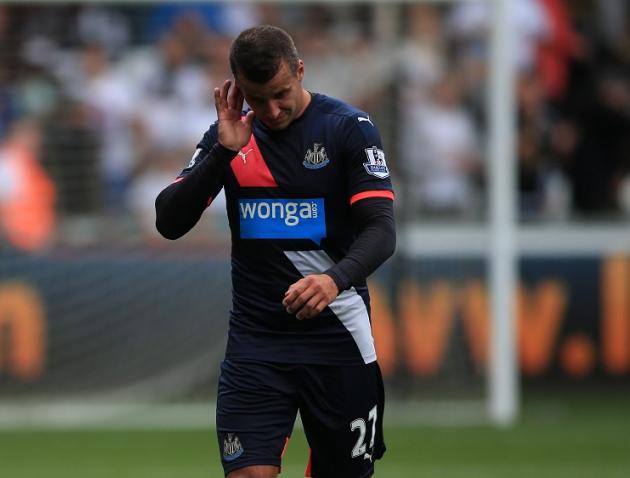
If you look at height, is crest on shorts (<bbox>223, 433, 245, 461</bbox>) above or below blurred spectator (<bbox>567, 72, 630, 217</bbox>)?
below

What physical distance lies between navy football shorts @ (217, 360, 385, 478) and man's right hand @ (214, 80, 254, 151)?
0.88 metres

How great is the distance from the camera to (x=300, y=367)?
5406mm

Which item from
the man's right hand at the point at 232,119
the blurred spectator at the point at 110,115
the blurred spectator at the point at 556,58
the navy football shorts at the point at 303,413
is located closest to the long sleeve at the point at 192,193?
the man's right hand at the point at 232,119

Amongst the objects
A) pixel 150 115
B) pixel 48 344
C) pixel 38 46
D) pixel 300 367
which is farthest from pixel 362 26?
pixel 300 367

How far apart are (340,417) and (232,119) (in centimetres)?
123

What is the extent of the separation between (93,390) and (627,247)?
15.8 feet

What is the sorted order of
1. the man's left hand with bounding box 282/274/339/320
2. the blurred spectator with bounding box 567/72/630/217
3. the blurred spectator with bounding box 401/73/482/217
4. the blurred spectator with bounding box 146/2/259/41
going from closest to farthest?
the man's left hand with bounding box 282/274/339/320 < the blurred spectator with bounding box 146/2/259/41 < the blurred spectator with bounding box 401/73/482/217 < the blurred spectator with bounding box 567/72/630/217

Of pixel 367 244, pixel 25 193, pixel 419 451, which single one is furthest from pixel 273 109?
pixel 25 193

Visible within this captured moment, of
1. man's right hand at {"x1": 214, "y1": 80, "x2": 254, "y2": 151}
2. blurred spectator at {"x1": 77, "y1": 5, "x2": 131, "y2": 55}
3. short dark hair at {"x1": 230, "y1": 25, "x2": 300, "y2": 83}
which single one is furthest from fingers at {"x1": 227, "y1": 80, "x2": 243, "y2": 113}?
blurred spectator at {"x1": 77, "y1": 5, "x2": 131, "y2": 55}

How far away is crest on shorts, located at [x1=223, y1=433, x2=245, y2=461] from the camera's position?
5.31 meters

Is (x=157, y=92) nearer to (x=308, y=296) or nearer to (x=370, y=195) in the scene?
(x=370, y=195)

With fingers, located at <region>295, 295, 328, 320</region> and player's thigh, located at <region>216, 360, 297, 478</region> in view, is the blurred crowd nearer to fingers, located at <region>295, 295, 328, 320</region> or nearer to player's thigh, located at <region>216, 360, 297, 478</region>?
player's thigh, located at <region>216, 360, 297, 478</region>

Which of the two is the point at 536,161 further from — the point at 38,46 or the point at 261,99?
the point at 261,99

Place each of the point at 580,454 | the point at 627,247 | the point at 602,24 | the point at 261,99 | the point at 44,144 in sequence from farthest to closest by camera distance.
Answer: the point at 602,24, the point at 627,247, the point at 44,144, the point at 580,454, the point at 261,99
